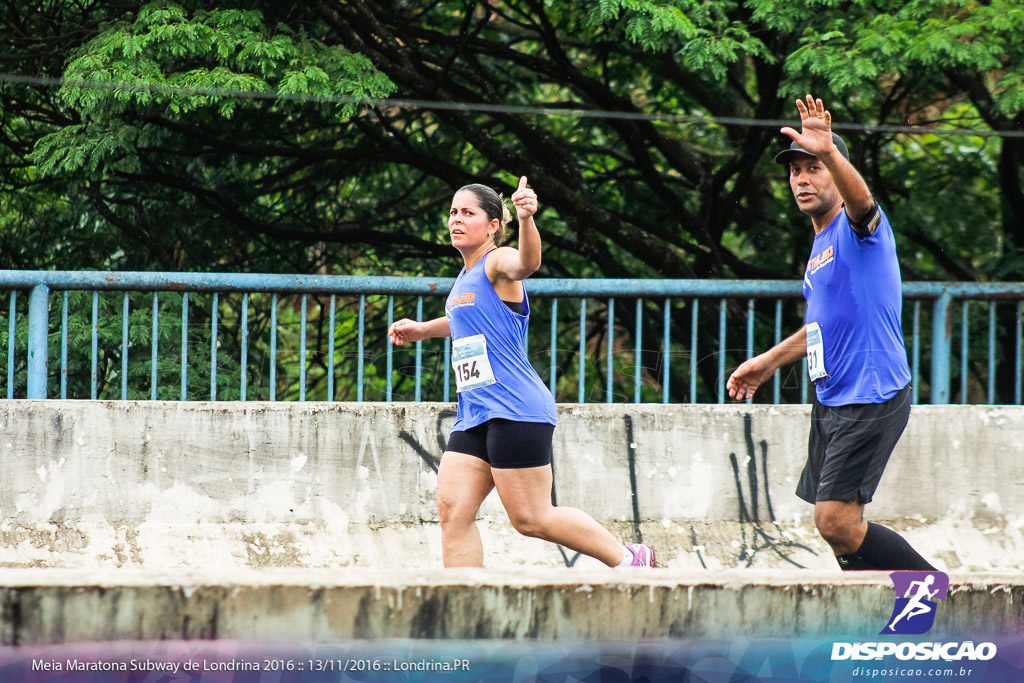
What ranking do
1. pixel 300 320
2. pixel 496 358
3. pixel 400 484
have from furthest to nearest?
1. pixel 300 320
2. pixel 400 484
3. pixel 496 358

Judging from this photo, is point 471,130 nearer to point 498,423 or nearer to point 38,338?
point 38,338

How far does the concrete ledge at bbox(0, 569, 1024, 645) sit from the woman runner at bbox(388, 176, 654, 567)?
3.87 ft

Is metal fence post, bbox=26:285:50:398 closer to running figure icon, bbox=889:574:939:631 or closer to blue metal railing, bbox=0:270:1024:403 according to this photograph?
blue metal railing, bbox=0:270:1024:403

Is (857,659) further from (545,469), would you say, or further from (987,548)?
(987,548)

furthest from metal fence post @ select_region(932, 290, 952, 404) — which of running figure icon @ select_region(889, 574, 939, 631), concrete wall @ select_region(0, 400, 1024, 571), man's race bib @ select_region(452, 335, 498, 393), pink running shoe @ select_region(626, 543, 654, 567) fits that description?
running figure icon @ select_region(889, 574, 939, 631)

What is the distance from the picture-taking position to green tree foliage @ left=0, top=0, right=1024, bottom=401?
241 inches

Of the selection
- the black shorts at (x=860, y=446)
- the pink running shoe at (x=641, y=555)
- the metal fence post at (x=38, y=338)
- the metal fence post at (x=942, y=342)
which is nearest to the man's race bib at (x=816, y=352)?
the black shorts at (x=860, y=446)

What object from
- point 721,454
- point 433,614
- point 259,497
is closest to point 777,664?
point 433,614

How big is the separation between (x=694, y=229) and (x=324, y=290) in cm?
480

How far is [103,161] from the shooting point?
6508mm

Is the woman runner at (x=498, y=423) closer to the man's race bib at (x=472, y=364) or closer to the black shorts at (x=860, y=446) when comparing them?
the man's race bib at (x=472, y=364)

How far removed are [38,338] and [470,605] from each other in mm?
3399

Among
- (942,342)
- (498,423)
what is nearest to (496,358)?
(498,423)

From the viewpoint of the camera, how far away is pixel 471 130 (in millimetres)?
7918
